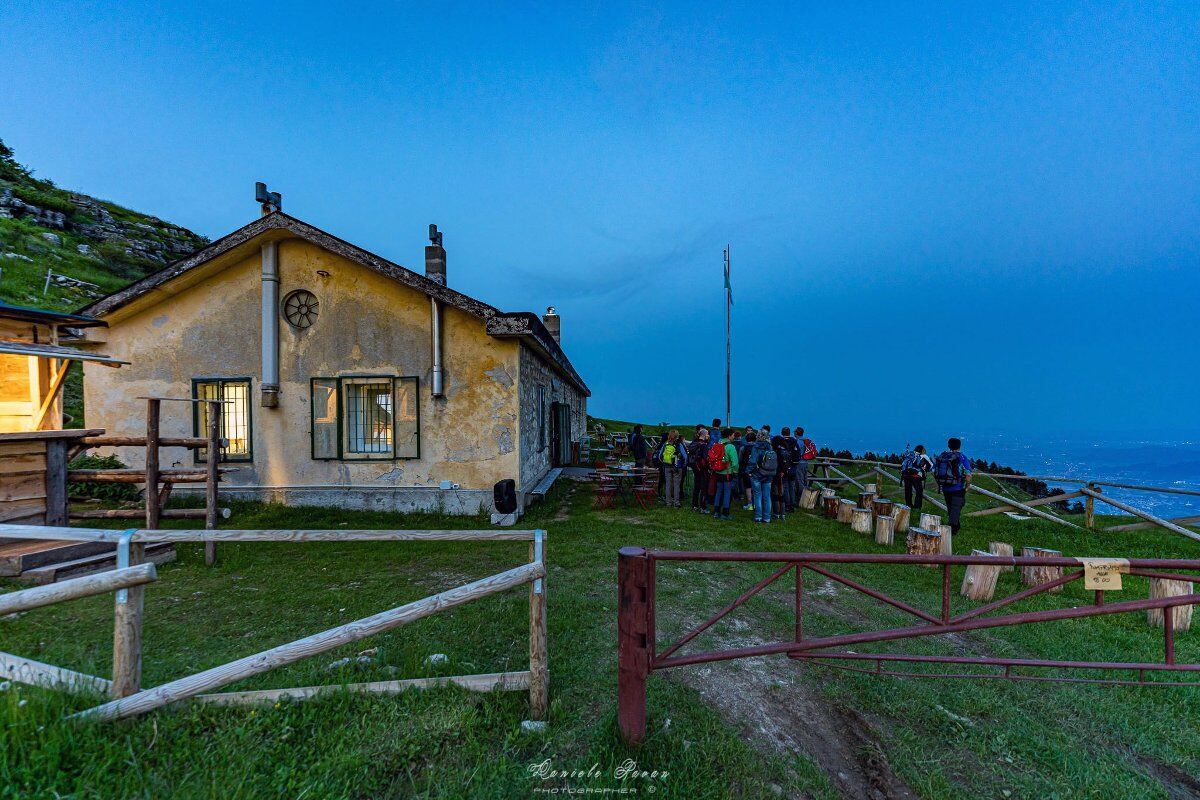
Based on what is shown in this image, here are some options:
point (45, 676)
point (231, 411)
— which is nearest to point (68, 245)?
point (231, 411)

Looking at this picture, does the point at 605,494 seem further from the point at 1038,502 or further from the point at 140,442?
the point at 1038,502

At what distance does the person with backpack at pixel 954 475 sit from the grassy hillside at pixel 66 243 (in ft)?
102

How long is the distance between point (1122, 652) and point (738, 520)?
5.98 m

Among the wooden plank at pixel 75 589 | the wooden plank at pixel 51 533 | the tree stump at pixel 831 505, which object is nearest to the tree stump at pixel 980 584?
the tree stump at pixel 831 505

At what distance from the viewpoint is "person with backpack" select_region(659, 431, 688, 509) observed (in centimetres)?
1107

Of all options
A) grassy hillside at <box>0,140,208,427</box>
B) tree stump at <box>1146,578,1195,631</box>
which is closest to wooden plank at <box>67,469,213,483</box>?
grassy hillside at <box>0,140,208,427</box>

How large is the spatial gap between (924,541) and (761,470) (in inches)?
121

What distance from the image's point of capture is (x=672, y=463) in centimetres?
1125

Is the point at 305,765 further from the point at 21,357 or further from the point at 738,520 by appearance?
the point at 21,357

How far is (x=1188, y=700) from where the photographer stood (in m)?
3.71

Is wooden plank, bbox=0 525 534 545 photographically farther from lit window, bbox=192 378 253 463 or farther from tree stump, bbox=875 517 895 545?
tree stump, bbox=875 517 895 545

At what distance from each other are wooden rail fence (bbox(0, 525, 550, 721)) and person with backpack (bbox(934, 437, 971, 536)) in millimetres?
9582

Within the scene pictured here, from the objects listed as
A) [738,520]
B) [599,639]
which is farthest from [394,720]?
[738,520]

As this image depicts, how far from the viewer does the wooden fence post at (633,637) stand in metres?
2.74
